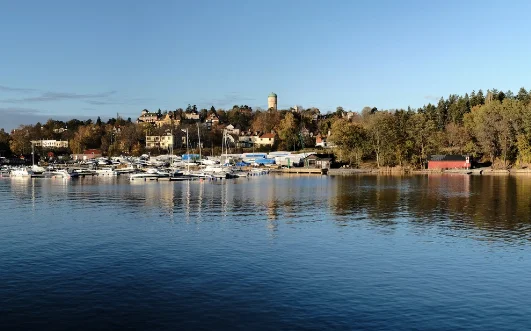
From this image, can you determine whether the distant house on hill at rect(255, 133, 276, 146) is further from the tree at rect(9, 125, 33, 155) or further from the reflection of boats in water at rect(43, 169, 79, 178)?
the tree at rect(9, 125, 33, 155)

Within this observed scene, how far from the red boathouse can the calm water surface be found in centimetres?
7637

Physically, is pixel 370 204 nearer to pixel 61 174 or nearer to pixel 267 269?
pixel 267 269

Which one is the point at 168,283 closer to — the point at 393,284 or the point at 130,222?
the point at 393,284

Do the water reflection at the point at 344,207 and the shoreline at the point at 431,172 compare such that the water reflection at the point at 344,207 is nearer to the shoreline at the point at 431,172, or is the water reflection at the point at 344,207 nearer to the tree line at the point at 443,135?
the shoreline at the point at 431,172

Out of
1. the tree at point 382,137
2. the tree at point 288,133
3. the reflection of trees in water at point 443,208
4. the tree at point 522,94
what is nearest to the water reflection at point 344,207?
the reflection of trees in water at point 443,208

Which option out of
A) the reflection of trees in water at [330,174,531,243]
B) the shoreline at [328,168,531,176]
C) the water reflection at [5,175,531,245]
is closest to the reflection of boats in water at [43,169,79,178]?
the water reflection at [5,175,531,245]

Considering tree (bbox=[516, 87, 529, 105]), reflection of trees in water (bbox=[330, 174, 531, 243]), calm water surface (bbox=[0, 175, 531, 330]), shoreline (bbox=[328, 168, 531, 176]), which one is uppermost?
tree (bbox=[516, 87, 529, 105])

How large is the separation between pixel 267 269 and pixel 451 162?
10667cm

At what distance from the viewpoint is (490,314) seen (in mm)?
17844

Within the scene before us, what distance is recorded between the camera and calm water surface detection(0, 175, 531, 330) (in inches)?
693

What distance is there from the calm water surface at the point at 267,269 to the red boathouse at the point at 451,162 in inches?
3007

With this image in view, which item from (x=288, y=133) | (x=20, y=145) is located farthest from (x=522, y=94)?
(x=20, y=145)

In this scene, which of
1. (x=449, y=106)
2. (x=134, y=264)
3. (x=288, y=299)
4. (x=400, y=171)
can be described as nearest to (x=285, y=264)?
(x=288, y=299)

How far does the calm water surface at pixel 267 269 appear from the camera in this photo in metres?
17.6
